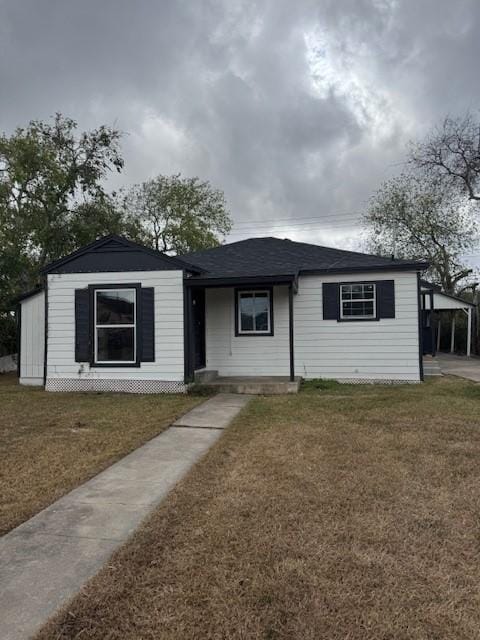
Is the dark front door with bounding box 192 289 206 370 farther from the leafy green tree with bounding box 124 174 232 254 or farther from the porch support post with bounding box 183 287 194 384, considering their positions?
the leafy green tree with bounding box 124 174 232 254

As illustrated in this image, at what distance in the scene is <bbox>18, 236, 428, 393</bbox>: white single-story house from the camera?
940 centimetres

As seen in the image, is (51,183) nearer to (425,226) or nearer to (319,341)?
(319,341)

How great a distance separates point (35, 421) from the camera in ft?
21.8

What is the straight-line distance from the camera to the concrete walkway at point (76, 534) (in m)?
2.16

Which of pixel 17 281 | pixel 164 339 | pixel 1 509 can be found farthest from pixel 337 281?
pixel 17 281

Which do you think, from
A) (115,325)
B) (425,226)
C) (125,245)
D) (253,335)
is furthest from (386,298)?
(425,226)

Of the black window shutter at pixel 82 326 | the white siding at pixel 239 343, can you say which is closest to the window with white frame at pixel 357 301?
the white siding at pixel 239 343

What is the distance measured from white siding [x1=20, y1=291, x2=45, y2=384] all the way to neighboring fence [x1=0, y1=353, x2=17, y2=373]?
390 centimetres

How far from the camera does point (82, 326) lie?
9.52 metres

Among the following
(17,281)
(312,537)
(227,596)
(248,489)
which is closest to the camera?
(227,596)

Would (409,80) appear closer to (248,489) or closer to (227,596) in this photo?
(248,489)

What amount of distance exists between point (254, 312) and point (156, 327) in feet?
9.12

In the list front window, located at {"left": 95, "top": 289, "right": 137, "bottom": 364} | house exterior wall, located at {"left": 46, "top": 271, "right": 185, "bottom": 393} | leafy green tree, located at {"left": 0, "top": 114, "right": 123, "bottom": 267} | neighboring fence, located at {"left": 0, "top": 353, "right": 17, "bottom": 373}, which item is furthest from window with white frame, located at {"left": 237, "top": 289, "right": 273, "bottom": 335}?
leafy green tree, located at {"left": 0, "top": 114, "right": 123, "bottom": 267}

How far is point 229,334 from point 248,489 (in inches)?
295
